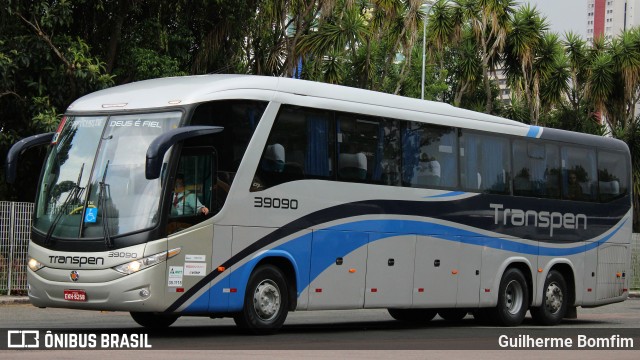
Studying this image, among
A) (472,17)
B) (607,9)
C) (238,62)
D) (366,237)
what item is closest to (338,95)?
(366,237)

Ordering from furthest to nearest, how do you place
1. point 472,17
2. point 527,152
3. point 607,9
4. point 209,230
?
point 607,9 → point 472,17 → point 527,152 → point 209,230

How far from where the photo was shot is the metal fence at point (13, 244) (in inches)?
975

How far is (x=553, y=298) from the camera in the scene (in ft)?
72.4

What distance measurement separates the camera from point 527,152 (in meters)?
21.5

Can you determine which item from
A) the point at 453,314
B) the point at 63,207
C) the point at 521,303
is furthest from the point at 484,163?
the point at 63,207

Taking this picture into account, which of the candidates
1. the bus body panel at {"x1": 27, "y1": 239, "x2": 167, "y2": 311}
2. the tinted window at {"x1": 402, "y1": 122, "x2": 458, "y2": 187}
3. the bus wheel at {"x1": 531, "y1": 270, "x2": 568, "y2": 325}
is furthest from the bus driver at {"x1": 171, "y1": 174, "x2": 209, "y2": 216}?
the bus wheel at {"x1": 531, "y1": 270, "x2": 568, "y2": 325}

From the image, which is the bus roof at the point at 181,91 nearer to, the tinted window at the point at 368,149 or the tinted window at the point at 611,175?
the tinted window at the point at 368,149

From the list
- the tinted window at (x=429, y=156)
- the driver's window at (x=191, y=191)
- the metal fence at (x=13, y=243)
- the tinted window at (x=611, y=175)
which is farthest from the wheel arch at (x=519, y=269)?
the metal fence at (x=13, y=243)

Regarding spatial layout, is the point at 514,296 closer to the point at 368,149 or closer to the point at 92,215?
the point at 368,149

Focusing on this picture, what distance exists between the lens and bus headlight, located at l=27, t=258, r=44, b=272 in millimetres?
15125

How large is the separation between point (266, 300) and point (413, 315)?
616 cm

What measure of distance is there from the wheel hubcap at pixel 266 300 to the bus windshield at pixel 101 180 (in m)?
2.08
